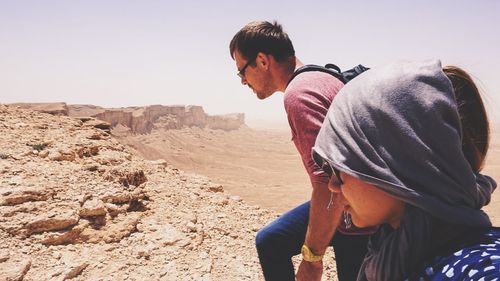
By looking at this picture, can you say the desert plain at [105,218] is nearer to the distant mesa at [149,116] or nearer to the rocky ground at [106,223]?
the rocky ground at [106,223]

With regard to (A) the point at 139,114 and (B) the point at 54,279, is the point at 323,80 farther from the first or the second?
(A) the point at 139,114

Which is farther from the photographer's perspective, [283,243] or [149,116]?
[149,116]

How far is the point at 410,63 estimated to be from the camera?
29.1 inches

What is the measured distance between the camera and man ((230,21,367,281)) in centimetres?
128

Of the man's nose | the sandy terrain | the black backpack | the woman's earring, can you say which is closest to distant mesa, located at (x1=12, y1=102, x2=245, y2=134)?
the sandy terrain

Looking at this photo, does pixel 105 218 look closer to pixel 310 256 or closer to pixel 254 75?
pixel 254 75

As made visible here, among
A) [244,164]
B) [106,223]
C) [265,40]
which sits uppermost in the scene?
[265,40]

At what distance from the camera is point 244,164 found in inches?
1161

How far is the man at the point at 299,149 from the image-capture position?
4.18ft

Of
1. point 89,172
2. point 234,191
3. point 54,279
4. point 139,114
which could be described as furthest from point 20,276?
point 139,114

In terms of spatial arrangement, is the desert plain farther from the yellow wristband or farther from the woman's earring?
the yellow wristband

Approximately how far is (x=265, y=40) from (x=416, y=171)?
115 cm

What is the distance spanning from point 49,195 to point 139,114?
33112 mm

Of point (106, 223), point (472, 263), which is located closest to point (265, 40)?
point (472, 263)
